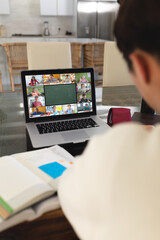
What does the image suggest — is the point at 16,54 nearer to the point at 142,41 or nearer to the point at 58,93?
the point at 58,93

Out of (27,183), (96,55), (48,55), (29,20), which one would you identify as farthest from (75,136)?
(29,20)

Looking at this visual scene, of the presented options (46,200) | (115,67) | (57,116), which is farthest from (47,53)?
(46,200)

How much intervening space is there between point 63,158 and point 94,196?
49cm

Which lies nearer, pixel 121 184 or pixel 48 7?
pixel 121 184

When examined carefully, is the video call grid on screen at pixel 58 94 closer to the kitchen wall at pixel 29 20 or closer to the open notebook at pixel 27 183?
the open notebook at pixel 27 183

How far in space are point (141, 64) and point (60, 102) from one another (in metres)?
1.05

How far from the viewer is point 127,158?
0.34 metres

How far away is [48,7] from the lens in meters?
5.88

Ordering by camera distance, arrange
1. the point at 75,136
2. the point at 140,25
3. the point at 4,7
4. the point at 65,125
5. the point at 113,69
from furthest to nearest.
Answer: the point at 4,7, the point at 113,69, the point at 65,125, the point at 75,136, the point at 140,25

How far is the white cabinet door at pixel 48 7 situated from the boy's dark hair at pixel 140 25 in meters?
6.14

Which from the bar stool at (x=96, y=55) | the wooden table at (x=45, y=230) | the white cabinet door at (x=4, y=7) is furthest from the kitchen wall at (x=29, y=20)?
the wooden table at (x=45, y=230)

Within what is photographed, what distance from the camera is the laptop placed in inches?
50.4

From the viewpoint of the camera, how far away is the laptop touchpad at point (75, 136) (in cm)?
117

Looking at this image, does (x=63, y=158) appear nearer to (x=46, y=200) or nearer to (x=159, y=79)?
(x=46, y=200)
